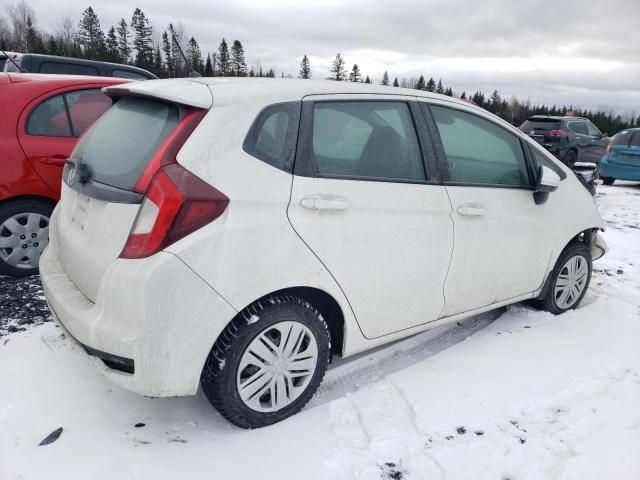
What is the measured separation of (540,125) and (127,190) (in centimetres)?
1504

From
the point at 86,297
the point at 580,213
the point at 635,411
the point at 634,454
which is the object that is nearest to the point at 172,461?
the point at 86,297

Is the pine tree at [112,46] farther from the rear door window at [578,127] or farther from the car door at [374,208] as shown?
the car door at [374,208]

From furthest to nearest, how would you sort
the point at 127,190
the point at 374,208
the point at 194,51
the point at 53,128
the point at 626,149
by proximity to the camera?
the point at 194,51 → the point at 626,149 → the point at 53,128 → the point at 374,208 → the point at 127,190

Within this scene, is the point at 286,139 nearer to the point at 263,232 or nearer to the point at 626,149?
the point at 263,232

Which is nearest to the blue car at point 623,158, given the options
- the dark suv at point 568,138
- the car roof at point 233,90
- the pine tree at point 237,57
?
the dark suv at point 568,138

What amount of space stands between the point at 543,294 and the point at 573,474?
5.90ft

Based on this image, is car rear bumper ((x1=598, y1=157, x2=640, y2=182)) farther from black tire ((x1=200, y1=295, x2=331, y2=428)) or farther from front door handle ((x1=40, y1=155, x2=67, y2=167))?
front door handle ((x1=40, y1=155, x2=67, y2=167))

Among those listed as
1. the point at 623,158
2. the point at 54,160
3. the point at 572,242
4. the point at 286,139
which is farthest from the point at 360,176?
the point at 623,158

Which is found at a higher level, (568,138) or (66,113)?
(66,113)

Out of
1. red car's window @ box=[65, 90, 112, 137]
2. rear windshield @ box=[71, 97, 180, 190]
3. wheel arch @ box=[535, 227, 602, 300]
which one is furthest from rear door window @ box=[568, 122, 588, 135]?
rear windshield @ box=[71, 97, 180, 190]

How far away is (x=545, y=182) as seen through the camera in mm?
3295

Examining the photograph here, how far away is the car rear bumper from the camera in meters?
11.2

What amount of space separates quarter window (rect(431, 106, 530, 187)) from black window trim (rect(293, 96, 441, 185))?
0.48ft

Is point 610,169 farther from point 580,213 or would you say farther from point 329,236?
point 329,236
